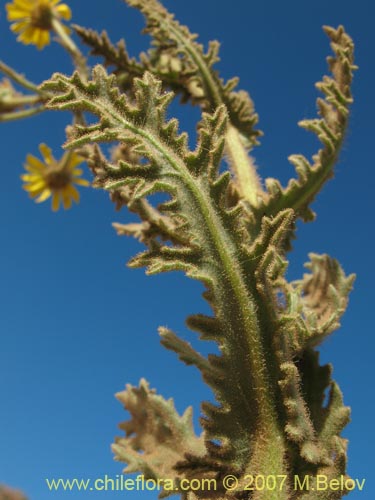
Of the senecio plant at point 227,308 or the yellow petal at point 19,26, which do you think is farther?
the yellow petal at point 19,26

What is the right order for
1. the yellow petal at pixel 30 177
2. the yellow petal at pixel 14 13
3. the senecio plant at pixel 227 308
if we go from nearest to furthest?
the senecio plant at pixel 227 308
the yellow petal at pixel 14 13
the yellow petal at pixel 30 177

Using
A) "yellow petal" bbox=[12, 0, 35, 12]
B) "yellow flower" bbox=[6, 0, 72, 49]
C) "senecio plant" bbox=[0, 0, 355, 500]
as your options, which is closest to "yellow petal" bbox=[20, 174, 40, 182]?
"yellow flower" bbox=[6, 0, 72, 49]

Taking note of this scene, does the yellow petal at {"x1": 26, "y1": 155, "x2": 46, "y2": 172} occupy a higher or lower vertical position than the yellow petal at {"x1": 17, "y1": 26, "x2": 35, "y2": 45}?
lower

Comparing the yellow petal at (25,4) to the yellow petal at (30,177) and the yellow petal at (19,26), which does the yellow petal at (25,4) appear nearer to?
the yellow petal at (19,26)

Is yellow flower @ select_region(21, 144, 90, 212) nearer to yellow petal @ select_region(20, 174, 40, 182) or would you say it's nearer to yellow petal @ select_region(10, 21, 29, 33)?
yellow petal @ select_region(20, 174, 40, 182)

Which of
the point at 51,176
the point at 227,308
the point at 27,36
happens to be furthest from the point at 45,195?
the point at 227,308

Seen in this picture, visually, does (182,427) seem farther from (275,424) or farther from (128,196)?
(128,196)

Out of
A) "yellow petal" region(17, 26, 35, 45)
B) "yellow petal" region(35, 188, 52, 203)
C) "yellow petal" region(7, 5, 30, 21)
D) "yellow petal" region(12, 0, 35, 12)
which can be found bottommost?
"yellow petal" region(35, 188, 52, 203)

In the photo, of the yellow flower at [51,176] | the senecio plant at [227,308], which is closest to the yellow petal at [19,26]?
the yellow flower at [51,176]

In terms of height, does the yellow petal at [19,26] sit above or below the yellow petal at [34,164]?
above
